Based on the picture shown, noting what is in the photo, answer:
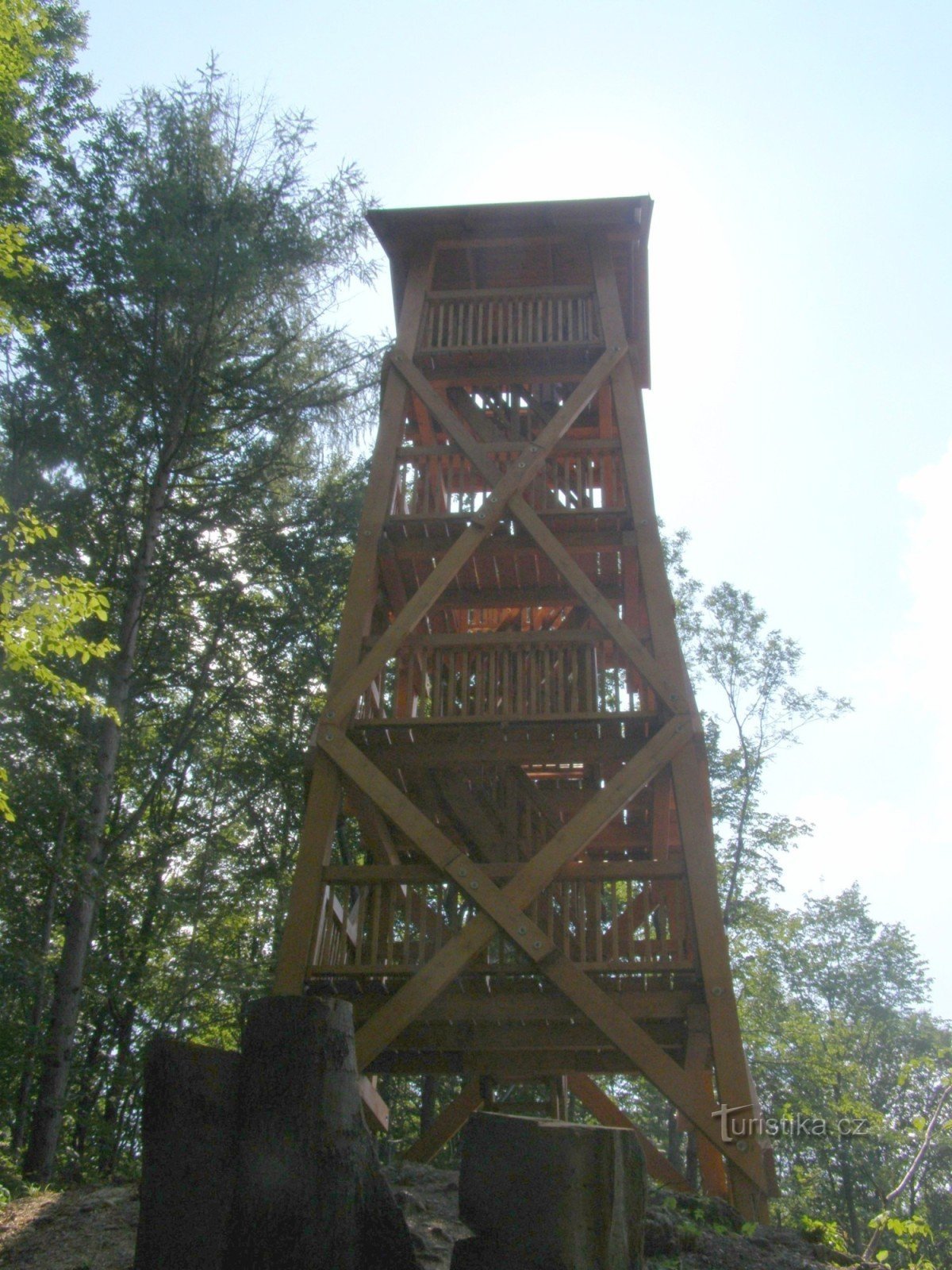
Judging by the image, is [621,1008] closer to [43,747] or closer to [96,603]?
[96,603]

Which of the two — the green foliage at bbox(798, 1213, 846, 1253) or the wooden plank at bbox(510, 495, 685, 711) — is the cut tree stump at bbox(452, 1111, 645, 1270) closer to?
the green foliage at bbox(798, 1213, 846, 1253)

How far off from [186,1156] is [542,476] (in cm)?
596

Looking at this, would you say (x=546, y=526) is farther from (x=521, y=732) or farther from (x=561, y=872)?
(x=561, y=872)

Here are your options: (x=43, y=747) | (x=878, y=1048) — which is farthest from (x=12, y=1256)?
(x=878, y=1048)

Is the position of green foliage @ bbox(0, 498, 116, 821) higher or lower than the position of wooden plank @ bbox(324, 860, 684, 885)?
higher

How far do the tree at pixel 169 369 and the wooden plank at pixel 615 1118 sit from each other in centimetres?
461

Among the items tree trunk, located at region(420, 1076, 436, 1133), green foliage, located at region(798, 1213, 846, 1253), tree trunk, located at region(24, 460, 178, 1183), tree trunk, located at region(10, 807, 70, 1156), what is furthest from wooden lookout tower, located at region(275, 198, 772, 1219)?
tree trunk, located at region(420, 1076, 436, 1133)

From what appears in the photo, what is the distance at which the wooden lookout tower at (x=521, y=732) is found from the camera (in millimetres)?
6512

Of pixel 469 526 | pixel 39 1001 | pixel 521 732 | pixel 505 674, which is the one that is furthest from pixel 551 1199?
pixel 39 1001

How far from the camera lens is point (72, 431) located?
11.8 meters

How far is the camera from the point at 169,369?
11.5 m

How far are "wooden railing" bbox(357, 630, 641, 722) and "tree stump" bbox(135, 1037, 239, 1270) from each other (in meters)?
3.99

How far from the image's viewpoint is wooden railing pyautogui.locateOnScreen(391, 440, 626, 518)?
26.7 feet

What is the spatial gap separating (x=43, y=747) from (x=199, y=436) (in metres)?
4.15
